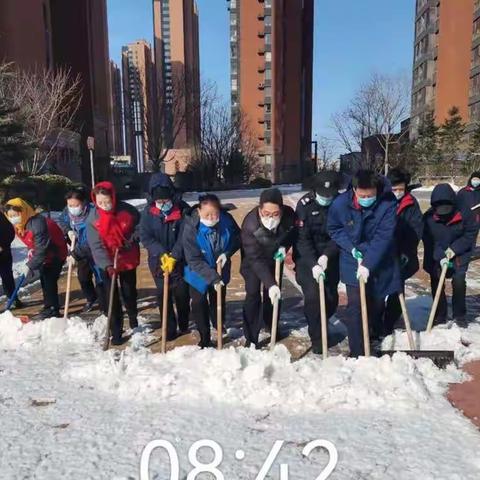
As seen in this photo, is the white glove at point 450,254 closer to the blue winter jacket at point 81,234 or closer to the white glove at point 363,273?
the white glove at point 363,273

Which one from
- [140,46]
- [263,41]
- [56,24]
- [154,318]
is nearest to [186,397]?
[154,318]

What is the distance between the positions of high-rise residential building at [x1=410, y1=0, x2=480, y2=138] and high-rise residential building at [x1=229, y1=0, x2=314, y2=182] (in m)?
19.8

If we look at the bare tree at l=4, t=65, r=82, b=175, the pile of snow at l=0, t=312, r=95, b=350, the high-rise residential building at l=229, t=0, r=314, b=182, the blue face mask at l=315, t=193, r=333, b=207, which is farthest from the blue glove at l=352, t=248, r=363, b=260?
the high-rise residential building at l=229, t=0, r=314, b=182

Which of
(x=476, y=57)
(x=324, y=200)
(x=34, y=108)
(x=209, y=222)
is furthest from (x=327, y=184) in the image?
(x=476, y=57)

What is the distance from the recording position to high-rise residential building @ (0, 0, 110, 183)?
80.3 ft

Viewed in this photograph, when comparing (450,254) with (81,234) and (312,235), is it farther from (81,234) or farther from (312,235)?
(81,234)

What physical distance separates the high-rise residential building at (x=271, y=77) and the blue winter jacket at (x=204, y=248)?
60.9 meters

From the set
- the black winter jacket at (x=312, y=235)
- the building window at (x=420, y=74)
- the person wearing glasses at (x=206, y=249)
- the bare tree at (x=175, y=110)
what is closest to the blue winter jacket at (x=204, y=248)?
the person wearing glasses at (x=206, y=249)

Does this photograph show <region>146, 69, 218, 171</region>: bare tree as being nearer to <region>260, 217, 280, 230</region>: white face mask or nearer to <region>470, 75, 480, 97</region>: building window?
<region>470, 75, 480, 97</region>: building window

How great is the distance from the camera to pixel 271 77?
65.9m

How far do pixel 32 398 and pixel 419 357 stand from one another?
3.02 m

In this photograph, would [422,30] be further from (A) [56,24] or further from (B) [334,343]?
(B) [334,343]

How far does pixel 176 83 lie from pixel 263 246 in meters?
41.3

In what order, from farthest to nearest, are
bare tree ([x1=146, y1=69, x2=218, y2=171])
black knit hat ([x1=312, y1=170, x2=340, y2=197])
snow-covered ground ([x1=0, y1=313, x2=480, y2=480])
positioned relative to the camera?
bare tree ([x1=146, y1=69, x2=218, y2=171]), black knit hat ([x1=312, y1=170, x2=340, y2=197]), snow-covered ground ([x1=0, y1=313, x2=480, y2=480])
